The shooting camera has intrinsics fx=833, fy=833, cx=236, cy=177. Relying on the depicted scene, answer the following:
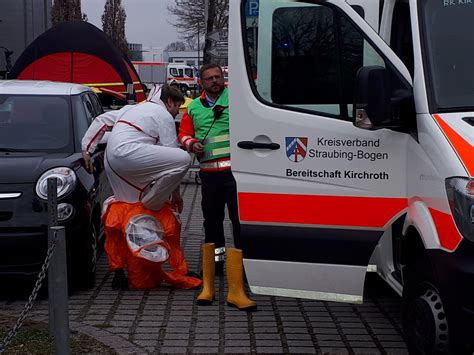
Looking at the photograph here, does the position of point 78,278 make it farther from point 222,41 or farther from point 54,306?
point 222,41

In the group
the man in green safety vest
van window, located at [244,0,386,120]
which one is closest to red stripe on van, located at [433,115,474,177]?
van window, located at [244,0,386,120]

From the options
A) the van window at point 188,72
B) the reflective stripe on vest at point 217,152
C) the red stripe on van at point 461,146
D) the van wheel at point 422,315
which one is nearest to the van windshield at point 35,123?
the reflective stripe on vest at point 217,152

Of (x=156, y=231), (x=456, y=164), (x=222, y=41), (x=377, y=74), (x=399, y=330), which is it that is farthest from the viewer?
(x=222, y=41)

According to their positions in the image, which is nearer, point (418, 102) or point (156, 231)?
point (418, 102)

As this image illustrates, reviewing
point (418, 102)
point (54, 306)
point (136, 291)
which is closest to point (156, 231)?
point (136, 291)

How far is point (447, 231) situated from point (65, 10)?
43431 mm

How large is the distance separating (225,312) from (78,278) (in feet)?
4.61

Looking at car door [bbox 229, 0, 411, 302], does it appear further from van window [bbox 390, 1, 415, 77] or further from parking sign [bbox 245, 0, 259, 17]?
van window [bbox 390, 1, 415, 77]

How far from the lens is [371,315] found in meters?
6.50

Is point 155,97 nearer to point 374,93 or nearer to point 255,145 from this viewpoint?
point 255,145

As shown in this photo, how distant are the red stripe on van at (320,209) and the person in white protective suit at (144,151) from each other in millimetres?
1722

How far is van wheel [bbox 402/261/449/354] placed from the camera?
4.36 meters

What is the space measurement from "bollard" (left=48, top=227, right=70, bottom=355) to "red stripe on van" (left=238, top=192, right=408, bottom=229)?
1.20 meters

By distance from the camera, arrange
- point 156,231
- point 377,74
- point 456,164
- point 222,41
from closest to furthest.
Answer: point 456,164, point 377,74, point 156,231, point 222,41
